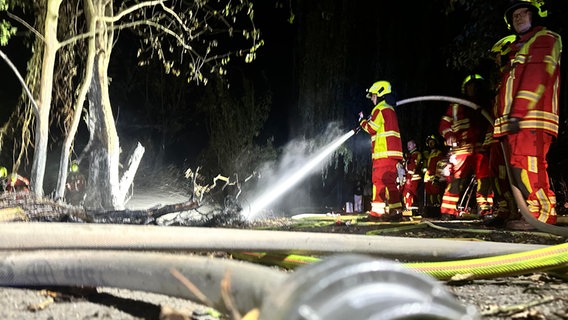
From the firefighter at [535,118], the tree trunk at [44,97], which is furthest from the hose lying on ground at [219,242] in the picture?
the tree trunk at [44,97]

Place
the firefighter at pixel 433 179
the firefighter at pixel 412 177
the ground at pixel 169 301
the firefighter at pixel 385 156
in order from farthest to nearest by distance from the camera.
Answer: the firefighter at pixel 412 177
the firefighter at pixel 433 179
the firefighter at pixel 385 156
the ground at pixel 169 301

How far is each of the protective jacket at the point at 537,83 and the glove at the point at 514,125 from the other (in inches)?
1.1

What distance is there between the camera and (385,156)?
22.8ft

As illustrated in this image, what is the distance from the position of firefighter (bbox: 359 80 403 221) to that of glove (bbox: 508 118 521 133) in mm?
2298

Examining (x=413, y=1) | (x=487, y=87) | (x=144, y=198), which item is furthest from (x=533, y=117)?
(x=144, y=198)

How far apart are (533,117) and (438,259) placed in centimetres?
274

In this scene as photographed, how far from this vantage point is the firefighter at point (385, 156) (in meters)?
6.89

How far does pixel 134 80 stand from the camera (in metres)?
24.0

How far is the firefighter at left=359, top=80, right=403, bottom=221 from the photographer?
22.6 feet

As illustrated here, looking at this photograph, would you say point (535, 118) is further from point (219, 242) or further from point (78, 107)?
point (78, 107)

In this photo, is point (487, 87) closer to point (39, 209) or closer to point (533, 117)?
point (533, 117)

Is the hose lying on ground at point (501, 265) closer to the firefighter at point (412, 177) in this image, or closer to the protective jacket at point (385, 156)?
the protective jacket at point (385, 156)

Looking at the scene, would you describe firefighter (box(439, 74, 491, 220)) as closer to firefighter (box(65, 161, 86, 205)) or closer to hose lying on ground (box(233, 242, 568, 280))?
hose lying on ground (box(233, 242, 568, 280))

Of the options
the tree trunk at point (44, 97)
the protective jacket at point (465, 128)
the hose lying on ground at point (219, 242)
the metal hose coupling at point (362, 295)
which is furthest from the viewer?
the tree trunk at point (44, 97)
